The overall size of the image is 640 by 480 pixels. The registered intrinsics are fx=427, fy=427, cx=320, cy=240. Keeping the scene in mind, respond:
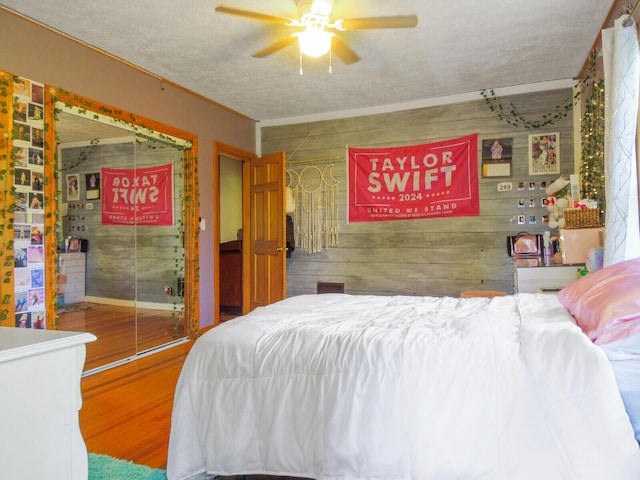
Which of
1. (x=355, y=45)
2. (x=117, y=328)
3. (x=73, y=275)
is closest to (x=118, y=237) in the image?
(x=73, y=275)

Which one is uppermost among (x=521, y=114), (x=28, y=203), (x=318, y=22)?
(x=318, y=22)

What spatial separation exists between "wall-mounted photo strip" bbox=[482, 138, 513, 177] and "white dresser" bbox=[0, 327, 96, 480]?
4.08 metres

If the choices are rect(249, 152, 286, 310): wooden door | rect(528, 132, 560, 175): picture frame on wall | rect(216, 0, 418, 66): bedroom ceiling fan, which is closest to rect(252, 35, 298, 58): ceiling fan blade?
rect(216, 0, 418, 66): bedroom ceiling fan

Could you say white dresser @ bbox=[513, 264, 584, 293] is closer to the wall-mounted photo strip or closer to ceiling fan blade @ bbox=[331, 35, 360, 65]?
the wall-mounted photo strip

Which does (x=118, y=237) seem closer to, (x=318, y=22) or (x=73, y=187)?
(x=73, y=187)

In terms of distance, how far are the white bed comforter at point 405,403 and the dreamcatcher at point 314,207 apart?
10.6ft

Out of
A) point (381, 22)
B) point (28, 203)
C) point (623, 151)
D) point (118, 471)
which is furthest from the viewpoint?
point (28, 203)

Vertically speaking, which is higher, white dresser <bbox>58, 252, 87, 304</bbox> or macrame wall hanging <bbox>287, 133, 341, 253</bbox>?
macrame wall hanging <bbox>287, 133, 341, 253</bbox>

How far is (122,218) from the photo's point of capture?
373cm

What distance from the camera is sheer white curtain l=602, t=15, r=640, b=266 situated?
2342 millimetres

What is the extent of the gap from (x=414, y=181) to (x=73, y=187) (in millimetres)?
3208

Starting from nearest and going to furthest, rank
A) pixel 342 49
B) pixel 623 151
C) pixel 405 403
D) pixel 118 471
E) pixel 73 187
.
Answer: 1. pixel 405 403
2. pixel 118 471
3. pixel 623 151
4. pixel 342 49
5. pixel 73 187

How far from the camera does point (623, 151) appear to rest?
241 centimetres

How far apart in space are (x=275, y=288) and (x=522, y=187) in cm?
283
